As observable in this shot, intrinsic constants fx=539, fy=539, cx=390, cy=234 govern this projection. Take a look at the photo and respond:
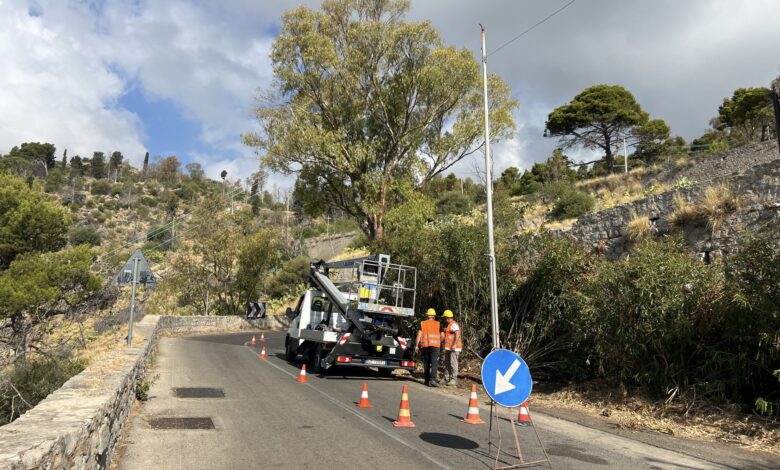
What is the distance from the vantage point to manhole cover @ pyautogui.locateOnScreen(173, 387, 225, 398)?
11.0 meters

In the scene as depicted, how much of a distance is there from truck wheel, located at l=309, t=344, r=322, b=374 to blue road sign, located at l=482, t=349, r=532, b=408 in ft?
30.0

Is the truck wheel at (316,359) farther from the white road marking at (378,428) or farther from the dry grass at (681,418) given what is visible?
the dry grass at (681,418)

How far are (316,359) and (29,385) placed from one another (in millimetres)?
6883

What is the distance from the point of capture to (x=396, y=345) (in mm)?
14211

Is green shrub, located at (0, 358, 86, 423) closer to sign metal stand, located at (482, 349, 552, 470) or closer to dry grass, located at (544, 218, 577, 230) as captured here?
sign metal stand, located at (482, 349, 552, 470)

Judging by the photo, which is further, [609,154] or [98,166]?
[98,166]

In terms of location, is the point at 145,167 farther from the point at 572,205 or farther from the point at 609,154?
the point at 572,205

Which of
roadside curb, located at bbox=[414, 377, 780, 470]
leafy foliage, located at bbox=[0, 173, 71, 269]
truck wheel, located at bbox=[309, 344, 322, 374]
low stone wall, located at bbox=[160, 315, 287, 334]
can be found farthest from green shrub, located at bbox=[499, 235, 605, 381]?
low stone wall, located at bbox=[160, 315, 287, 334]

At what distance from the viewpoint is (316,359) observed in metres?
15.1

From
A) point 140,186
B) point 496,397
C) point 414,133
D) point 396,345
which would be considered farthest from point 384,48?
point 140,186

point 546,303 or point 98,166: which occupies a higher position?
point 98,166

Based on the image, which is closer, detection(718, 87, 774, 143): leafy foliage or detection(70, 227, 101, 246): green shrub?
detection(718, 87, 774, 143): leafy foliage

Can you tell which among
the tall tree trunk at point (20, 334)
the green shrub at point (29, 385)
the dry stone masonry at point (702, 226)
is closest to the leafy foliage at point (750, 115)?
the dry stone masonry at point (702, 226)

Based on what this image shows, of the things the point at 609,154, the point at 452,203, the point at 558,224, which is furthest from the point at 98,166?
the point at 558,224
